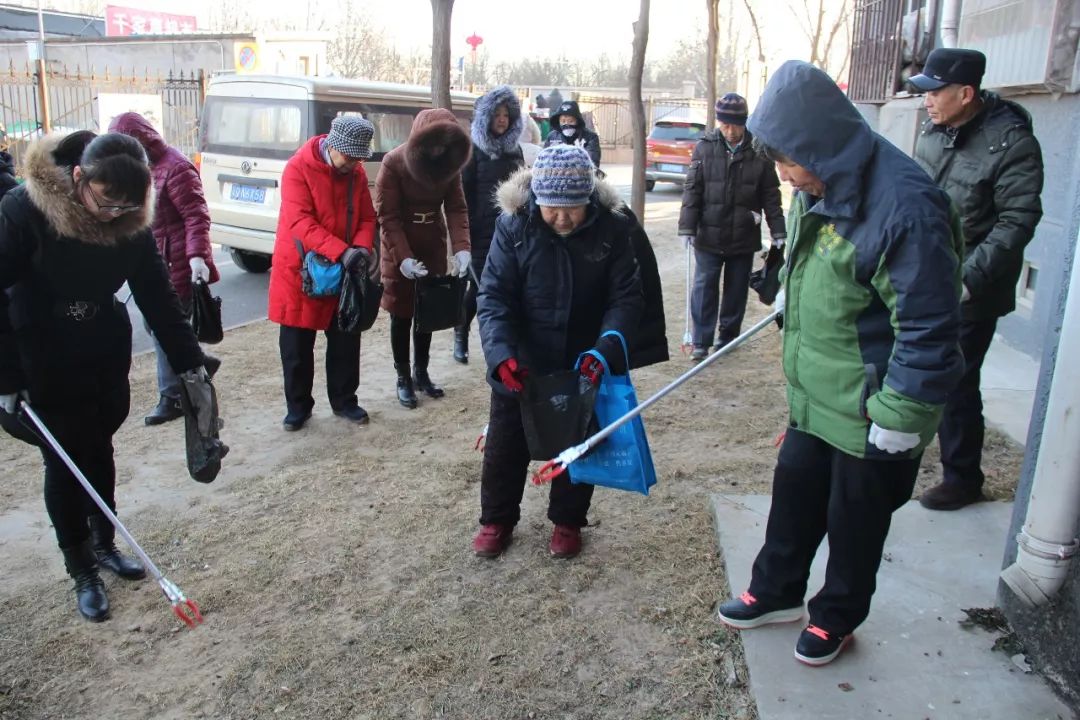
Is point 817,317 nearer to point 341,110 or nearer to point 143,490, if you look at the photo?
point 143,490

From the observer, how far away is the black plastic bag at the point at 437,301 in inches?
216

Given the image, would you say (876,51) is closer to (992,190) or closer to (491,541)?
(992,190)

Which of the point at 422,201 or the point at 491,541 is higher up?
the point at 422,201

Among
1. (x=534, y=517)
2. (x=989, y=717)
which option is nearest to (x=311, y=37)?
(x=534, y=517)

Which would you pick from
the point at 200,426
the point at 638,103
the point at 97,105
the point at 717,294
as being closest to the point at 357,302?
the point at 200,426

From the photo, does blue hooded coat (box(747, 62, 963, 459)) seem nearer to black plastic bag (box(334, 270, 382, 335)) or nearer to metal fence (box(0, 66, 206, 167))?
black plastic bag (box(334, 270, 382, 335))

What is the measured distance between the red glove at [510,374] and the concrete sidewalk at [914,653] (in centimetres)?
108

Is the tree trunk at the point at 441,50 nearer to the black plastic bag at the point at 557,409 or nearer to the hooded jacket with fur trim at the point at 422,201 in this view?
the hooded jacket with fur trim at the point at 422,201

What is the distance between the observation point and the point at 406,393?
5773 mm

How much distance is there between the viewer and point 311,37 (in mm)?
26672

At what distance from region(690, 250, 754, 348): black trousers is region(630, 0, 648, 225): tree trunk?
10.7 ft

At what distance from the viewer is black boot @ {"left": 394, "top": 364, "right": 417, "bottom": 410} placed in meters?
5.74

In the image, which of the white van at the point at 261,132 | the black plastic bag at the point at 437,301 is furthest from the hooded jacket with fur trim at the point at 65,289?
the white van at the point at 261,132

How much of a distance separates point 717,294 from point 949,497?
Result: 2958 mm
